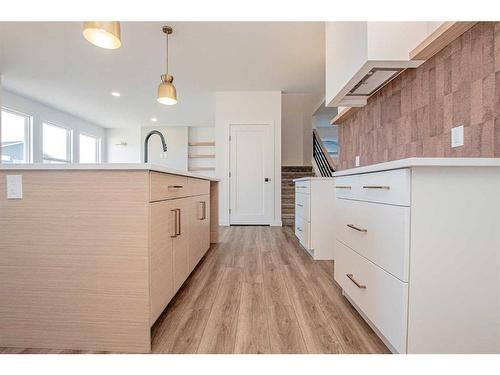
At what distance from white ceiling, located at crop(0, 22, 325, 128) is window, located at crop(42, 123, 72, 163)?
859 mm

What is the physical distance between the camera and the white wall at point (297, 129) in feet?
22.3

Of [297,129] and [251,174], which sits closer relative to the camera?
[251,174]

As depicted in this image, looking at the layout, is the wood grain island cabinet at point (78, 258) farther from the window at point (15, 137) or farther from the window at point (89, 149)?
the window at point (89, 149)

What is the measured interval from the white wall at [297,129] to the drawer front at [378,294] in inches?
219

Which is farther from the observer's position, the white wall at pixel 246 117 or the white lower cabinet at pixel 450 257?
the white wall at pixel 246 117

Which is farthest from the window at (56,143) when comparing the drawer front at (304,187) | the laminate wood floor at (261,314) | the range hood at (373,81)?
the range hood at (373,81)

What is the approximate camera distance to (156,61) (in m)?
4.00

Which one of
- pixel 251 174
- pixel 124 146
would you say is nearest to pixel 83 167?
pixel 251 174

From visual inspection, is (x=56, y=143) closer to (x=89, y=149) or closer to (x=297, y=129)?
(x=89, y=149)

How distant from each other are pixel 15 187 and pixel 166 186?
65 cm

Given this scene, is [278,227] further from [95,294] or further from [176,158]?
[176,158]

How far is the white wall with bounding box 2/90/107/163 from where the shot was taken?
17.8 feet
